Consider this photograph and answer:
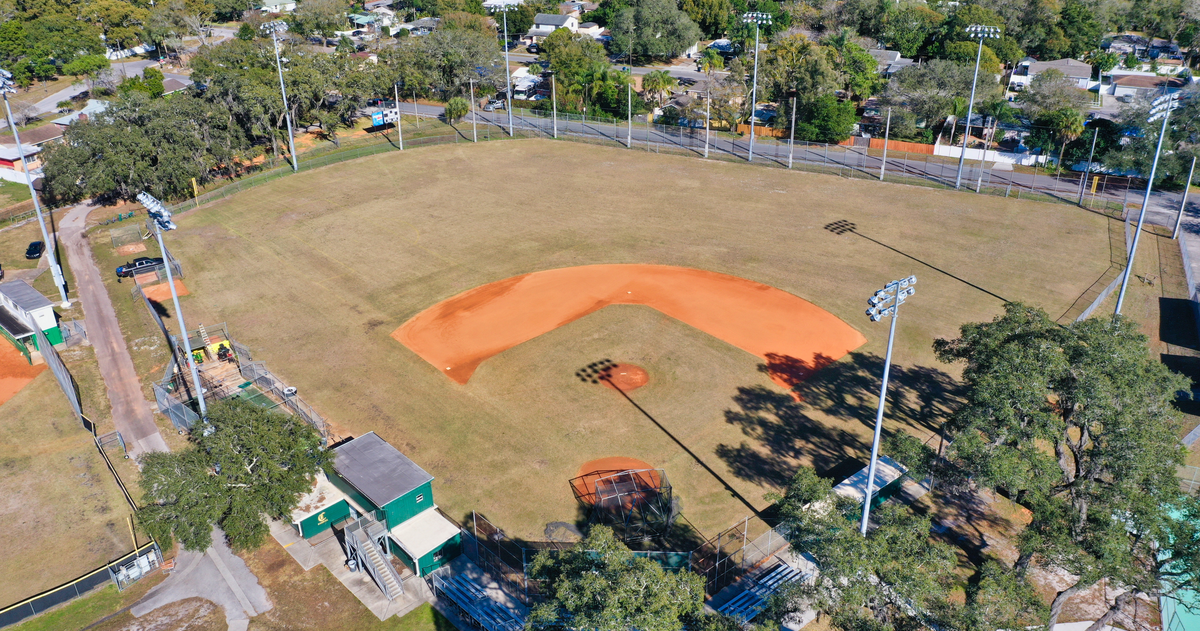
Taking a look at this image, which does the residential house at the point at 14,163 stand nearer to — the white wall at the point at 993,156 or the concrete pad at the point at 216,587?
the concrete pad at the point at 216,587

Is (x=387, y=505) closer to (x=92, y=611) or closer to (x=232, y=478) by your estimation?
(x=232, y=478)

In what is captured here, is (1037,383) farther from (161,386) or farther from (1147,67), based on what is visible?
(1147,67)

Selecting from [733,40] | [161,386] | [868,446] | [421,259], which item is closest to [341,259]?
[421,259]

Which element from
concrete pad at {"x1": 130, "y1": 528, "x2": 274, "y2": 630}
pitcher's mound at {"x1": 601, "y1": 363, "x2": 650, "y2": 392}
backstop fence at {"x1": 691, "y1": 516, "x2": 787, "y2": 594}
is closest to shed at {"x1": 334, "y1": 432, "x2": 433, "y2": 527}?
concrete pad at {"x1": 130, "y1": 528, "x2": 274, "y2": 630}

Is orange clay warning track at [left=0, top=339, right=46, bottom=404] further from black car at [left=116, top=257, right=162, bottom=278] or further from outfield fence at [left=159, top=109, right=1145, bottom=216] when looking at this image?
outfield fence at [left=159, top=109, right=1145, bottom=216]

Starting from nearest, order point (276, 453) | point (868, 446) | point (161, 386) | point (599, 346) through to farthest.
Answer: point (276, 453)
point (868, 446)
point (161, 386)
point (599, 346)

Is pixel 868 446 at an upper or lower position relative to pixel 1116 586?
lower

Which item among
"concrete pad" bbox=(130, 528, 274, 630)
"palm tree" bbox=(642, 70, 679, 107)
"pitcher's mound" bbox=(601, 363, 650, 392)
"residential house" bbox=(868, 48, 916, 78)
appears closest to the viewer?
"concrete pad" bbox=(130, 528, 274, 630)
